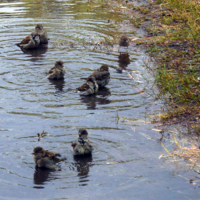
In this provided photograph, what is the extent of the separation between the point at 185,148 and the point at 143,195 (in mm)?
1667

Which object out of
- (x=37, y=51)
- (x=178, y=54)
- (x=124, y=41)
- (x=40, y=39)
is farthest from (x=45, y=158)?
(x=40, y=39)

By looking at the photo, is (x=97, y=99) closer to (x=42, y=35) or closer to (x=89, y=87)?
(x=89, y=87)

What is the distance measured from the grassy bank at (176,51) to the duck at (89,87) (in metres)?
1.62

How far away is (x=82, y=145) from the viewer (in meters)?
6.84

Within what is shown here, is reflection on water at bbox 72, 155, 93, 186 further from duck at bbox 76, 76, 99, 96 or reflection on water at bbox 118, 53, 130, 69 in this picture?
reflection on water at bbox 118, 53, 130, 69

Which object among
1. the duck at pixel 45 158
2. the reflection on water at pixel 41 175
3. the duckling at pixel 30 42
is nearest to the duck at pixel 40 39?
the duckling at pixel 30 42

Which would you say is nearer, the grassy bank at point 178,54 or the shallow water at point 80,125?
the shallow water at point 80,125

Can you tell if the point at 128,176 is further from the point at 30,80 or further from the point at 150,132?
the point at 30,80

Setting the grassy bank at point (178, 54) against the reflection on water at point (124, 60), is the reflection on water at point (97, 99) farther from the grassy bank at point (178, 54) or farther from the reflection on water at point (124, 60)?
the reflection on water at point (124, 60)

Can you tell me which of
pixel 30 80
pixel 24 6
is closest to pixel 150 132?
pixel 30 80

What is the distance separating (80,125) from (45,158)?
1738 mm

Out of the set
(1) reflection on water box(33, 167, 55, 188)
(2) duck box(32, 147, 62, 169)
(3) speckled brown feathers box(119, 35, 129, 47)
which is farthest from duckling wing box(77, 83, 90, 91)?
(3) speckled brown feathers box(119, 35, 129, 47)

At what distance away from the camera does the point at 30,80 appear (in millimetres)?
10656

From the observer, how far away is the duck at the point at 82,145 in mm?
6863
